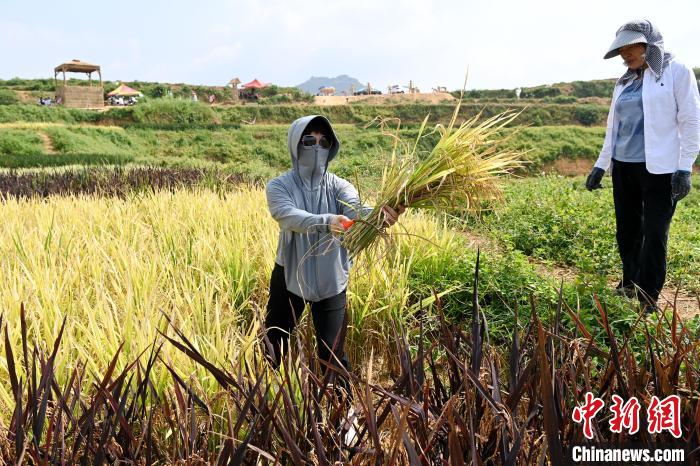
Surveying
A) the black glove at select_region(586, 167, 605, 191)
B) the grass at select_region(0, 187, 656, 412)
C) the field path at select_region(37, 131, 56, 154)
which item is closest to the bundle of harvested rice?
the grass at select_region(0, 187, 656, 412)

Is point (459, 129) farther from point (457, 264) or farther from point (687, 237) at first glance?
point (687, 237)

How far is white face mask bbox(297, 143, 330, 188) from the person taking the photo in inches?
→ 94.7

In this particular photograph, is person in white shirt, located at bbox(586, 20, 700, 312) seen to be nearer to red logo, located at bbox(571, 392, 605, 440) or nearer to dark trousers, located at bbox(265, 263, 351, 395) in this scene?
dark trousers, located at bbox(265, 263, 351, 395)

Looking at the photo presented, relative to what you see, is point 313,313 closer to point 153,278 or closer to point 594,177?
point 153,278

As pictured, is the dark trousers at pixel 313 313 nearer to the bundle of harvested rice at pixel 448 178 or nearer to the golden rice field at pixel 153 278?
the golden rice field at pixel 153 278

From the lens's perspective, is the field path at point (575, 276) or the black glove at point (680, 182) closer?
the black glove at point (680, 182)

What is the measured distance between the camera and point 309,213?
2.33 metres

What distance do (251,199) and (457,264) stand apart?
2.54m

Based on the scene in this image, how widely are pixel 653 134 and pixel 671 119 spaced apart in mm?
131

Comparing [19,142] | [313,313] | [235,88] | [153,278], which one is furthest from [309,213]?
[235,88]

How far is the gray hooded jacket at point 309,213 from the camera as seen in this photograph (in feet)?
7.72

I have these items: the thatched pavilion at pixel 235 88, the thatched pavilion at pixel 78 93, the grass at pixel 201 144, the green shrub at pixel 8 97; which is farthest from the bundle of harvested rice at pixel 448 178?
the thatched pavilion at pixel 235 88

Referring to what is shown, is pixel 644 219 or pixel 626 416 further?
pixel 644 219

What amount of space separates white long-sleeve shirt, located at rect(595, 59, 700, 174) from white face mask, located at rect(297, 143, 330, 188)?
2166mm
